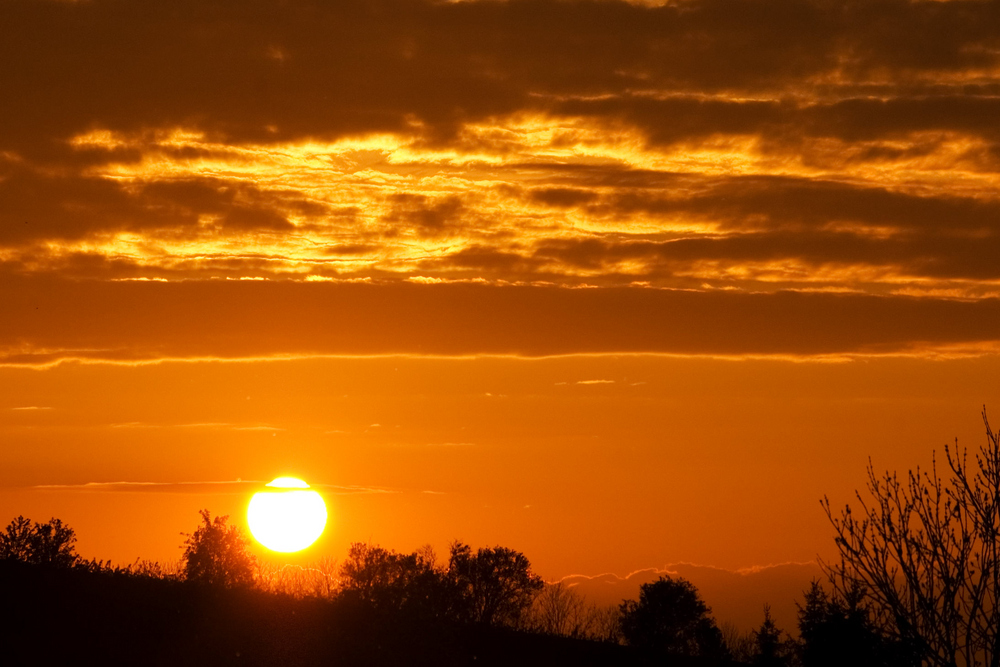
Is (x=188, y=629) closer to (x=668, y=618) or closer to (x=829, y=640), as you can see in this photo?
(x=829, y=640)

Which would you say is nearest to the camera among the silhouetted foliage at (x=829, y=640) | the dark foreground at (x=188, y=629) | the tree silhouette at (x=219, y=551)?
the dark foreground at (x=188, y=629)

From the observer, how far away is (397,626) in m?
40.3

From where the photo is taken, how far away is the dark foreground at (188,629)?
3275cm

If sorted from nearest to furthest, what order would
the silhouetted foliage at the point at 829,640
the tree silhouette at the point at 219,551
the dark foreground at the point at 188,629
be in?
the dark foreground at the point at 188,629 < the silhouetted foliage at the point at 829,640 < the tree silhouette at the point at 219,551

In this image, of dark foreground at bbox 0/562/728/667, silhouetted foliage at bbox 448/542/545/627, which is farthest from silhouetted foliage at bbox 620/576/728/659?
dark foreground at bbox 0/562/728/667

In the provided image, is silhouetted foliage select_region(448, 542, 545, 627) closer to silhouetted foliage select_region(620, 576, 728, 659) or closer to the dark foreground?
silhouetted foliage select_region(620, 576, 728, 659)

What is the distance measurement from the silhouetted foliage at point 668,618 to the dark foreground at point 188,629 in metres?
57.4

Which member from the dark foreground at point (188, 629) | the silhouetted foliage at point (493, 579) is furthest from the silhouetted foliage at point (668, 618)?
the dark foreground at point (188, 629)

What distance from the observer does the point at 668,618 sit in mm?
104375

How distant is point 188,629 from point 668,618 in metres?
75.6

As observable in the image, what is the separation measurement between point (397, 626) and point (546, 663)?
993 cm

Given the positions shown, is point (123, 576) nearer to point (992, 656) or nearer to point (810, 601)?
point (992, 656)

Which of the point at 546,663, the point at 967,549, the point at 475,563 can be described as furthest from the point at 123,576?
the point at 475,563

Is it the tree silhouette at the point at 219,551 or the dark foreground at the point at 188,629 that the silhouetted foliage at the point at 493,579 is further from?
the dark foreground at the point at 188,629
